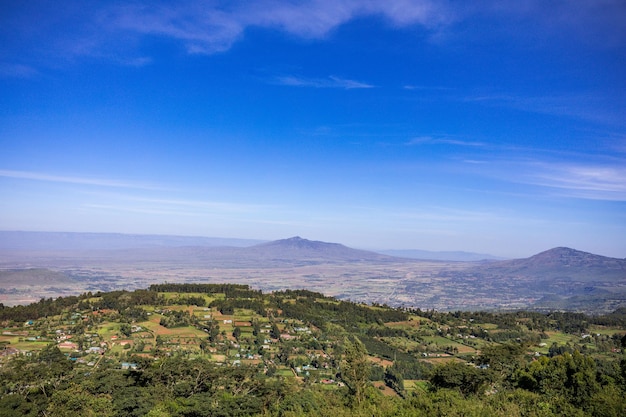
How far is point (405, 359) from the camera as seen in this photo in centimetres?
4666

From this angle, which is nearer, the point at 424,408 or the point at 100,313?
the point at 424,408

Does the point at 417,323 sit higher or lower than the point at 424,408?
lower

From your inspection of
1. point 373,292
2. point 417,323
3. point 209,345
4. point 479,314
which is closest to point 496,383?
point 209,345

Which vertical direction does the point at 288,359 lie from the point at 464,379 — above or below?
below

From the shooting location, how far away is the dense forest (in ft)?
73.2

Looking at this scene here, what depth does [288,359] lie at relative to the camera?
42438mm

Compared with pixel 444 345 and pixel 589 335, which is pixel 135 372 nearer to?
pixel 444 345

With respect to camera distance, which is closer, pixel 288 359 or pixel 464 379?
pixel 464 379

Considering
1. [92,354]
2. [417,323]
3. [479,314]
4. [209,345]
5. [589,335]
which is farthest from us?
[479,314]

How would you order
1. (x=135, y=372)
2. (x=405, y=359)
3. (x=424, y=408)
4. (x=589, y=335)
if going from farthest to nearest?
1. (x=589, y=335)
2. (x=405, y=359)
3. (x=135, y=372)
4. (x=424, y=408)

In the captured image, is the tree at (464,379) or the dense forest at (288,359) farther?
the tree at (464,379)

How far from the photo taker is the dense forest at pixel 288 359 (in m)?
22.3

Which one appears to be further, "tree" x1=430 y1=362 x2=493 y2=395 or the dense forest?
"tree" x1=430 y1=362 x2=493 y2=395

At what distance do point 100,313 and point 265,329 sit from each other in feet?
70.8
